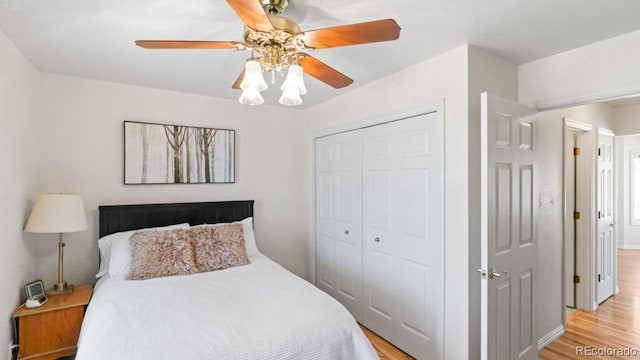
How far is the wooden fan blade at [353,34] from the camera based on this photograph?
1.24 m

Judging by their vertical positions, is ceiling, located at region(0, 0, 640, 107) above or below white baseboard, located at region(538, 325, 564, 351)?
above

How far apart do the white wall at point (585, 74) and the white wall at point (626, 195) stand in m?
5.67

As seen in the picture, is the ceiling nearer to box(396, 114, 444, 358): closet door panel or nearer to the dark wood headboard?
box(396, 114, 444, 358): closet door panel

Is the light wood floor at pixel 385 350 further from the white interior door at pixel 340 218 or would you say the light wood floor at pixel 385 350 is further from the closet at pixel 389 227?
the white interior door at pixel 340 218

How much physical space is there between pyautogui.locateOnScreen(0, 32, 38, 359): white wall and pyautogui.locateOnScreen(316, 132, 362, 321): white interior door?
2547mm

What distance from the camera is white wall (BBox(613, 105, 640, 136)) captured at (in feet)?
12.4

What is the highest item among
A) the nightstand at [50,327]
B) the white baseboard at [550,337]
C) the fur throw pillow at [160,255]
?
the fur throw pillow at [160,255]

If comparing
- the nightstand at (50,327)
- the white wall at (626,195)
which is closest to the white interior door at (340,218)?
the nightstand at (50,327)

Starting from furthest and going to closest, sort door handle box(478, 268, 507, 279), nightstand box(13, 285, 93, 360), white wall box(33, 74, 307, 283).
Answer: white wall box(33, 74, 307, 283) < nightstand box(13, 285, 93, 360) < door handle box(478, 268, 507, 279)

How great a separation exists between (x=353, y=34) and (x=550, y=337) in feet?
10.2

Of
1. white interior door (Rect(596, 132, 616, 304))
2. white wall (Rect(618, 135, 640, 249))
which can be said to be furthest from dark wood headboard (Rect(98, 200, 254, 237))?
white wall (Rect(618, 135, 640, 249))

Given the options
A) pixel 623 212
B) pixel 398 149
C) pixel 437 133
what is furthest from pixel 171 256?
pixel 623 212

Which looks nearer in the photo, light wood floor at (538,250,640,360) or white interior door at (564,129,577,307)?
light wood floor at (538,250,640,360)

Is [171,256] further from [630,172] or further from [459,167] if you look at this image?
[630,172]
